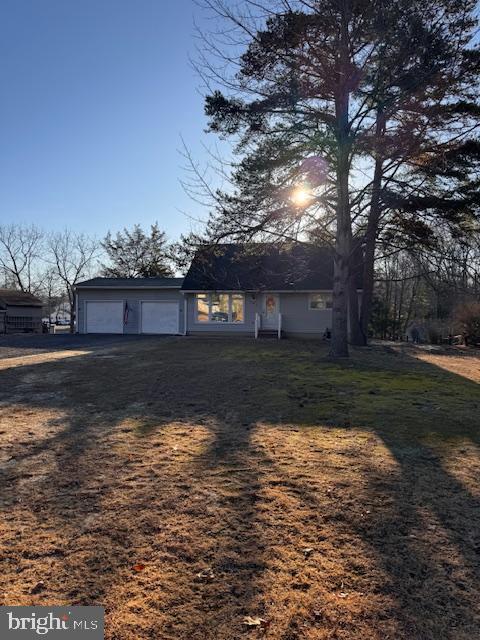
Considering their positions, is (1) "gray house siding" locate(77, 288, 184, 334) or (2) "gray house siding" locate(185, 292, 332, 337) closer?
(2) "gray house siding" locate(185, 292, 332, 337)

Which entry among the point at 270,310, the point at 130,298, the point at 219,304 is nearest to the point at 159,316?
the point at 130,298

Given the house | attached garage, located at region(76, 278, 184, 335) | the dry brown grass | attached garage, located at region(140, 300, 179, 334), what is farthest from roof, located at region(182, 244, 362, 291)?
the dry brown grass

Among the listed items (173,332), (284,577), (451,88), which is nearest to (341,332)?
(451,88)

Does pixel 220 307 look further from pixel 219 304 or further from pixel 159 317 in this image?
pixel 159 317

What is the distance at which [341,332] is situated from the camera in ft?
42.9

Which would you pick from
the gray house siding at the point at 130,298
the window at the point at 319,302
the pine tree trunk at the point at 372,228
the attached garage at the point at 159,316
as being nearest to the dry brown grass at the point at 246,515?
the pine tree trunk at the point at 372,228

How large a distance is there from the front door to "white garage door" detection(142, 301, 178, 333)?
16.3ft

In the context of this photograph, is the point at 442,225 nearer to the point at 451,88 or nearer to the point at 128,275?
the point at 451,88

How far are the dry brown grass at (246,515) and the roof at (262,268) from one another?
7.43m

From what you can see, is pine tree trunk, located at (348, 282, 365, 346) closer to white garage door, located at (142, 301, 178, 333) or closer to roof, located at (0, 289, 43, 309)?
white garage door, located at (142, 301, 178, 333)

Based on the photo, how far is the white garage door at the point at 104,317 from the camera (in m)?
25.2

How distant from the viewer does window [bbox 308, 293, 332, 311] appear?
2153 centimetres

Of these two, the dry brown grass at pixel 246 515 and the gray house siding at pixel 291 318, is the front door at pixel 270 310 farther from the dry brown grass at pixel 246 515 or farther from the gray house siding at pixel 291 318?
the dry brown grass at pixel 246 515

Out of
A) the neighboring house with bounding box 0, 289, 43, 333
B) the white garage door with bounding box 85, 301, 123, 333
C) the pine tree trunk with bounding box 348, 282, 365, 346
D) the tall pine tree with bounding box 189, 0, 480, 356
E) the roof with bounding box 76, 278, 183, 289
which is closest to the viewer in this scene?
the tall pine tree with bounding box 189, 0, 480, 356
